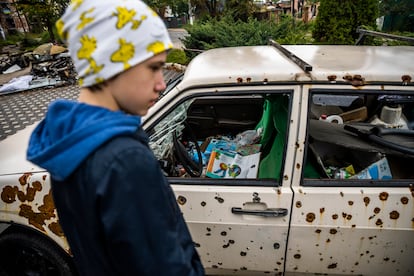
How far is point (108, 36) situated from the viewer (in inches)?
31.9

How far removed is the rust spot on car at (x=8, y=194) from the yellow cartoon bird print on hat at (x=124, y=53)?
1.56 metres

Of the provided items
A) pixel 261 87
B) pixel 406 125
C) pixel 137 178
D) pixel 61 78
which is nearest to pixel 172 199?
pixel 137 178

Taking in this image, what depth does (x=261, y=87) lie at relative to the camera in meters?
1.68

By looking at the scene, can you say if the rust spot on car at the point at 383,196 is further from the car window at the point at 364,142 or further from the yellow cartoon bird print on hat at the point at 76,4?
the yellow cartoon bird print on hat at the point at 76,4

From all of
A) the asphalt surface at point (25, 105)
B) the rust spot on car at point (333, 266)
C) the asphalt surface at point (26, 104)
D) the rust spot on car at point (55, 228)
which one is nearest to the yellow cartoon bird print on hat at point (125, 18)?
the rust spot on car at point (55, 228)

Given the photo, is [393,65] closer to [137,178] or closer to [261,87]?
[261,87]

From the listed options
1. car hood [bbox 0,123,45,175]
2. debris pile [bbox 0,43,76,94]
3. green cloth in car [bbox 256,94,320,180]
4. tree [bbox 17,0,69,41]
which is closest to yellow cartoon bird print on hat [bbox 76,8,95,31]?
green cloth in car [bbox 256,94,320,180]

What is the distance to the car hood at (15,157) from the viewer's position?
1.93m

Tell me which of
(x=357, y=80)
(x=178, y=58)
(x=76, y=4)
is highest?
(x=76, y=4)

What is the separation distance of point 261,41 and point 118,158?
24.0 ft

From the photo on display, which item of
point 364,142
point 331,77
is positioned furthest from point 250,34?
point 331,77

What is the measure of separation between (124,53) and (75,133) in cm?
26

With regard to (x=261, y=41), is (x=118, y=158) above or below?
above

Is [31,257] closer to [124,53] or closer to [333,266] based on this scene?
[124,53]
